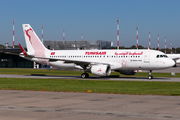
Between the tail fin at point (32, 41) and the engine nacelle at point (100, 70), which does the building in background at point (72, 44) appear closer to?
the tail fin at point (32, 41)

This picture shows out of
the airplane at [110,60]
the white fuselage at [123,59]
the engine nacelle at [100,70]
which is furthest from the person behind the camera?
the engine nacelle at [100,70]

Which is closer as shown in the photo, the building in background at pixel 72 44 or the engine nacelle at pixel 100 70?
the engine nacelle at pixel 100 70

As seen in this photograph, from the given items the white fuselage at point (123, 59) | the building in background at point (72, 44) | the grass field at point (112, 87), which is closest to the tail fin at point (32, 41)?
the white fuselage at point (123, 59)

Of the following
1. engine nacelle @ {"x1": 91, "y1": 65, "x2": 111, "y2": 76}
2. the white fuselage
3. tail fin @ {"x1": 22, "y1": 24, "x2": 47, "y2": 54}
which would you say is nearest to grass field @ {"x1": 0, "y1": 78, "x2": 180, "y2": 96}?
engine nacelle @ {"x1": 91, "y1": 65, "x2": 111, "y2": 76}

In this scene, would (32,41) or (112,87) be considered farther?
(32,41)

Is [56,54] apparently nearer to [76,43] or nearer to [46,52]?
[46,52]

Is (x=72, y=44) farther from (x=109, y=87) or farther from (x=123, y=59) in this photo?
(x=109, y=87)

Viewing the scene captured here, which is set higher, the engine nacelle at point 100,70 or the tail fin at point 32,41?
the tail fin at point 32,41

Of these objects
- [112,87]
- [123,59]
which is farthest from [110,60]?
[112,87]

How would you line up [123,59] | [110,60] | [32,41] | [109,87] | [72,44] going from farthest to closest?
1. [72,44]
2. [32,41]
3. [110,60]
4. [123,59]
5. [109,87]

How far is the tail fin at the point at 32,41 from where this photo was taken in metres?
46.3

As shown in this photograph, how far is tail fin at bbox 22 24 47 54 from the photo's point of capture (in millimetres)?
46281

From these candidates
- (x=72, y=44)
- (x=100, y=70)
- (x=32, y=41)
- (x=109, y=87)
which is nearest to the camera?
(x=109, y=87)

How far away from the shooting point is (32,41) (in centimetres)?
4638
